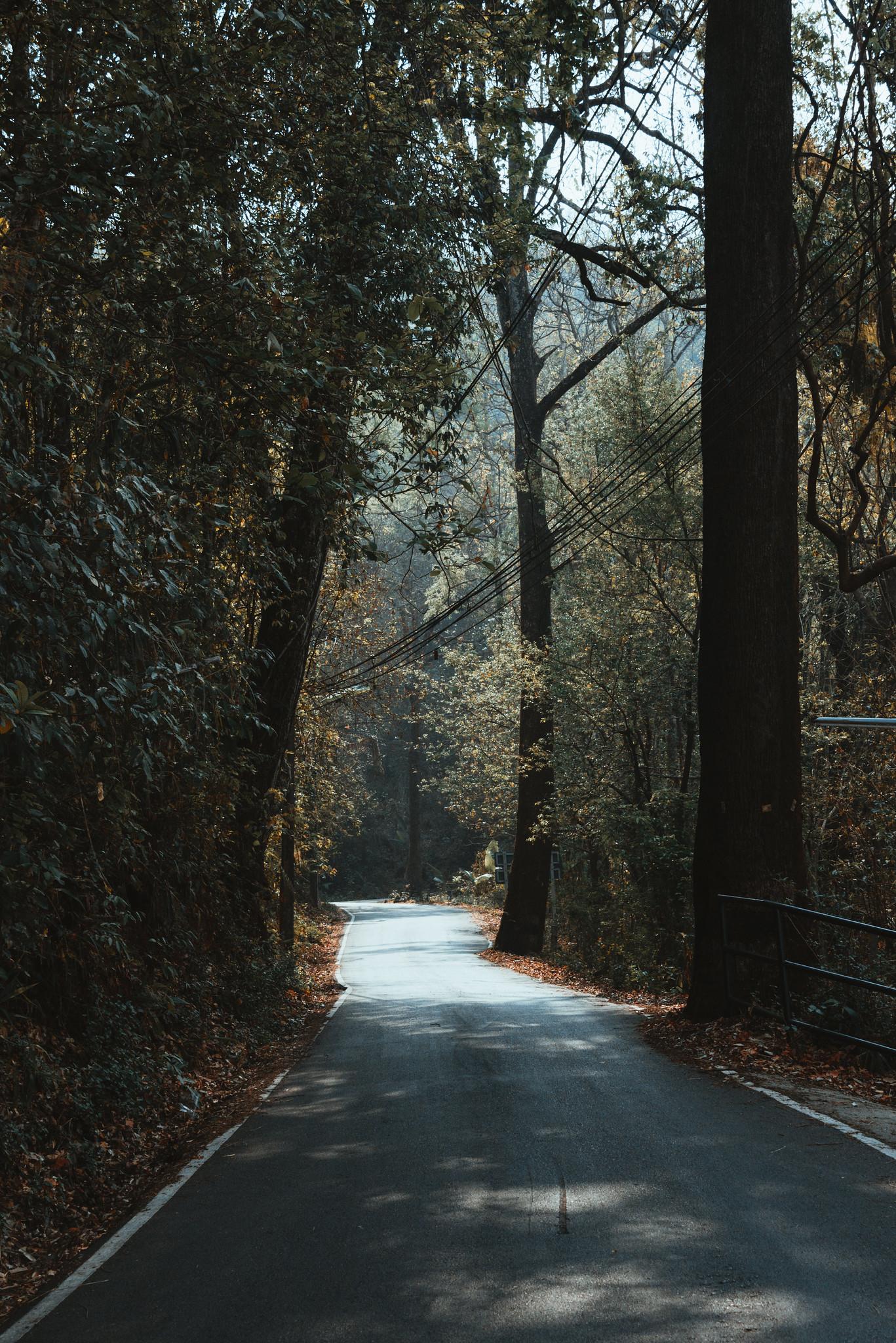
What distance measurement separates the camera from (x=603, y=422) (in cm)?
2645

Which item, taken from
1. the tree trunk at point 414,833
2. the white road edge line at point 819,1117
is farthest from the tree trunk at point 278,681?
the tree trunk at point 414,833

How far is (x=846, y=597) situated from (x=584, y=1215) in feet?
60.1

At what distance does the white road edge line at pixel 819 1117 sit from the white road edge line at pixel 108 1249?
364 centimetres

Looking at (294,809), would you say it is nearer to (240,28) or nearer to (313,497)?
(313,497)

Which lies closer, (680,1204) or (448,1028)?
(680,1204)

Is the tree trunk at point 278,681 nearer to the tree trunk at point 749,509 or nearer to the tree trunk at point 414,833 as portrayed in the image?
the tree trunk at point 749,509

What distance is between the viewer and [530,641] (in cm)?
2694

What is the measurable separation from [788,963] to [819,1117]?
2.44m

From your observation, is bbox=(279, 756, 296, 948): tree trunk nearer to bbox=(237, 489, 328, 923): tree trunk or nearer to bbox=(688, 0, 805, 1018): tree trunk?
bbox=(237, 489, 328, 923): tree trunk

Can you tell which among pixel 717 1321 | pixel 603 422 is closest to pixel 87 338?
pixel 717 1321

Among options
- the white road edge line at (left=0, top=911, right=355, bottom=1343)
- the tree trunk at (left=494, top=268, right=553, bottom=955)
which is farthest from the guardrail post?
the tree trunk at (left=494, top=268, right=553, bottom=955)

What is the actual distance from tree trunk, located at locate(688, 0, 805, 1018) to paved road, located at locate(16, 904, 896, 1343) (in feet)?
8.83

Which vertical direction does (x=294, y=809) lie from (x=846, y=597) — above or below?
below

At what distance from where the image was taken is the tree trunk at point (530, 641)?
2730 centimetres
